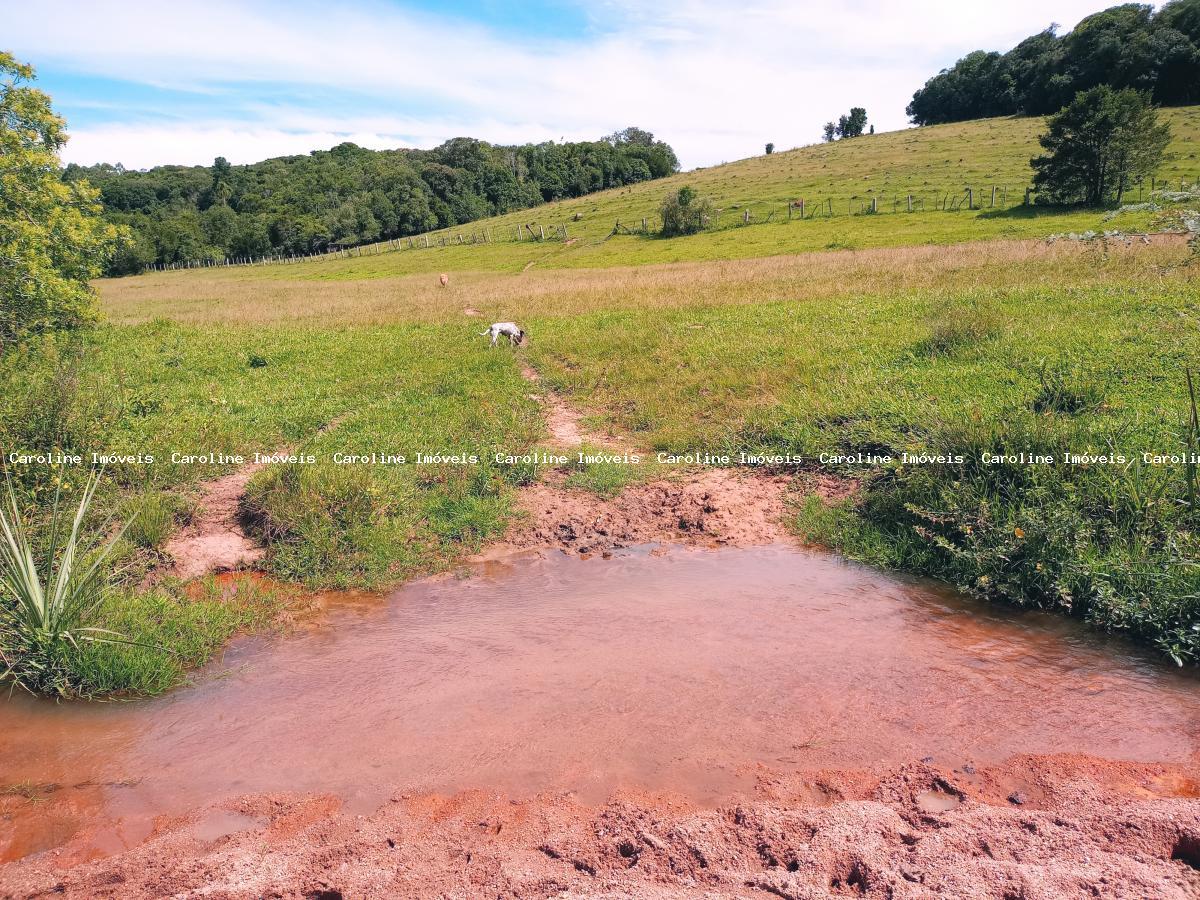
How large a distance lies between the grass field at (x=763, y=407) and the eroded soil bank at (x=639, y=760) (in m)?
0.92

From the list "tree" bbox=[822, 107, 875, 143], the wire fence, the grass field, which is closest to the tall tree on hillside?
"tree" bbox=[822, 107, 875, 143]

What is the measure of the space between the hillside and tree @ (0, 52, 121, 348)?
31.7 metres

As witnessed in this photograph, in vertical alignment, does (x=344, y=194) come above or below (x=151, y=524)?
above

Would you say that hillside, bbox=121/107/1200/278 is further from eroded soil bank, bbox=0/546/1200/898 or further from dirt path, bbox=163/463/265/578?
dirt path, bbox=163/463/265/578

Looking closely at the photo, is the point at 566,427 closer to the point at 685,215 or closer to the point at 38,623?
the point at 38,623

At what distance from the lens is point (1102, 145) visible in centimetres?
4253

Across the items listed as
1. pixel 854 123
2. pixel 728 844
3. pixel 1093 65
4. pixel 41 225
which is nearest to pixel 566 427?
pixel 728 844

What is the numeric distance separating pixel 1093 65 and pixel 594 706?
109135mm

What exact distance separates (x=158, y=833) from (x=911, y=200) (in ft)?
194

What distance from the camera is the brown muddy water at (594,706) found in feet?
14.7

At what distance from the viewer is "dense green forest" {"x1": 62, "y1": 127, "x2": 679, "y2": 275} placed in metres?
→ 99.2

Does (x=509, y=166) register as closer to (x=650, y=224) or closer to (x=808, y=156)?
(x=808, y=156)

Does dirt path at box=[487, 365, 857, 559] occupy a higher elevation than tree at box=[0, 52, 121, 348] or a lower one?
lower

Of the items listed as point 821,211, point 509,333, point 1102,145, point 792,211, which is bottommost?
point 509,333
